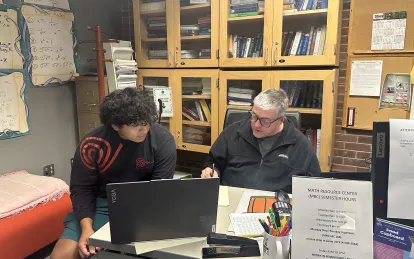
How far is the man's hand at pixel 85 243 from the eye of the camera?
136 cm

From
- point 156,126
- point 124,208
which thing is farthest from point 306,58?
point 124,208

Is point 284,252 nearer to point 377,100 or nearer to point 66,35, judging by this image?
point 377,100

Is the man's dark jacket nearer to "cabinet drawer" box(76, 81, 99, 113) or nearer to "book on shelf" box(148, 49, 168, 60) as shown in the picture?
"book on shelf" box(148, 49, 168, 60)

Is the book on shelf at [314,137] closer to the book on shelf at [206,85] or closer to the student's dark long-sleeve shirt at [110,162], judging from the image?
the book on shelf at [206,85]

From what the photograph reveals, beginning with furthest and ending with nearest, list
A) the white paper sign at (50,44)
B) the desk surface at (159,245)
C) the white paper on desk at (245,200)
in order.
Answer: the white paper sign at (50,44)
the white paper on desk at (245,200)
the desk surface at (159,245)

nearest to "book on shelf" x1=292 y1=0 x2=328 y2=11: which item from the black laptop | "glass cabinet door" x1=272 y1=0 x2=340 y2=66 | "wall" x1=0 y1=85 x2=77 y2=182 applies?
"glass cabinet door" x1=272 y1=0 x2=340 y2=66

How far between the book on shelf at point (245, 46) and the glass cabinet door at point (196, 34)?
132mm

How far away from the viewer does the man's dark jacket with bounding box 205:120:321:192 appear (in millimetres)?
1807

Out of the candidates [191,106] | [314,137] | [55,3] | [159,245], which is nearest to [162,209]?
[159,245]

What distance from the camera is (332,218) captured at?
811mm

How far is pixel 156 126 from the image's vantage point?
1.74 metres

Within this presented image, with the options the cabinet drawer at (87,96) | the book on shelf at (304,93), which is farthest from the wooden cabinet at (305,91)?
the cabinet drawer at (87,96)

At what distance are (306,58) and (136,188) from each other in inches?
69.4

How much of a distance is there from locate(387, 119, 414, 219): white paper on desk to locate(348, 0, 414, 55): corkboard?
1.76 metres
